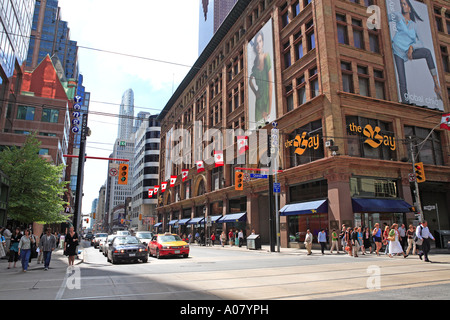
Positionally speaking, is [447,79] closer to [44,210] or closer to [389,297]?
[389,297]

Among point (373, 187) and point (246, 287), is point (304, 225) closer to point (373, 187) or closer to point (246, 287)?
point (373, 187)

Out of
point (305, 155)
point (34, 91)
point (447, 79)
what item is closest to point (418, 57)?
point (447, 79)

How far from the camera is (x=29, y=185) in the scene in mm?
26438

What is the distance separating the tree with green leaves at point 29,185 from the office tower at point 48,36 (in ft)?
265

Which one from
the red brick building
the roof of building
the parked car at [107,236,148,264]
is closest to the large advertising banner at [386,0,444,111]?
the roof of building

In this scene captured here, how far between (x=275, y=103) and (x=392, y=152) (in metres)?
12.2

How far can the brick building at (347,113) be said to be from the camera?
25156mm

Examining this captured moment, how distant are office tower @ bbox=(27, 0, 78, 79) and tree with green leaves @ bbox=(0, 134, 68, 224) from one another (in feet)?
265

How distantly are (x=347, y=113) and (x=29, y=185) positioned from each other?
27.2 m

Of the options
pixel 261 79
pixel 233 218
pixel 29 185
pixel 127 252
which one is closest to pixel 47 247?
pixel 127 252

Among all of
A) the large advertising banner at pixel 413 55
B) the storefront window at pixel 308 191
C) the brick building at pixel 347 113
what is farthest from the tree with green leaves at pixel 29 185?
the large advertising banner at pixel 413 55

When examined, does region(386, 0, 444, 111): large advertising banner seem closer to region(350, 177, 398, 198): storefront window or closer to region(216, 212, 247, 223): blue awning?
region(350, 177, 398, 198): storefront window

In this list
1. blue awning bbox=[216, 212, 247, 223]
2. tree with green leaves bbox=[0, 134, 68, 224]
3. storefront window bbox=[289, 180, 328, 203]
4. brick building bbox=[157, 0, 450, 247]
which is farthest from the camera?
blue awning bbox=[216, 212, 247, 223]

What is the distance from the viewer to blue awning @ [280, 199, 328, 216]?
24.6 meters
